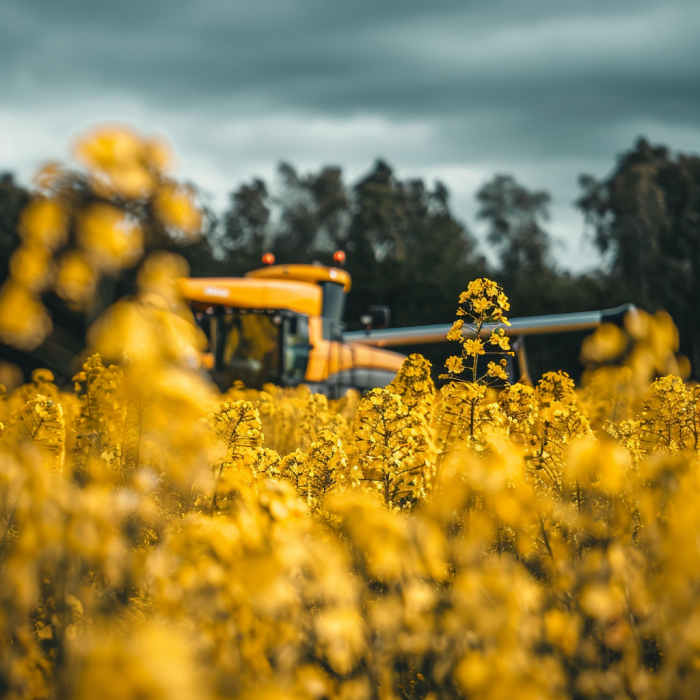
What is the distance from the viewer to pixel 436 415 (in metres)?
3.33

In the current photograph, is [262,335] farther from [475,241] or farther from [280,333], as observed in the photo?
[475,241]

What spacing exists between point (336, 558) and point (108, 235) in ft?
2.71

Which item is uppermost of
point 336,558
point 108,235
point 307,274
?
point 307,274

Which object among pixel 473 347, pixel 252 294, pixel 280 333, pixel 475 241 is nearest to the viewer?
pixel 473 347

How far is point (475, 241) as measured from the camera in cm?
4531

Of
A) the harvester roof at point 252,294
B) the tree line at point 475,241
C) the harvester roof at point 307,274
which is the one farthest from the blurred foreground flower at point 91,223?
the tree line at point 475,241

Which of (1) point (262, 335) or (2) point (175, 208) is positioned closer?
(2) point (175, 208)

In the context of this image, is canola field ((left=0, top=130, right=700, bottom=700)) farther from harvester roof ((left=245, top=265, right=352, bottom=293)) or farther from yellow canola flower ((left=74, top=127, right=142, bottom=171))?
harvester roof ((left=245, top=265, right=352, bottom=293))

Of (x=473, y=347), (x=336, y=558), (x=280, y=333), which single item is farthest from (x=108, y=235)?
(x=280, y=333)

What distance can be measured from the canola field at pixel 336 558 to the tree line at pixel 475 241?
13.1 meters

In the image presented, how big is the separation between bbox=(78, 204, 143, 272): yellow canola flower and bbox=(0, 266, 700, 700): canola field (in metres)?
0.08

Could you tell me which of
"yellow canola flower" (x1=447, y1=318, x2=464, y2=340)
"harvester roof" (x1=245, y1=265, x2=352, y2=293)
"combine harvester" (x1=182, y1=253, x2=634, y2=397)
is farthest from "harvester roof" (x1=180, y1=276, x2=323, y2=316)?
"yellow canola flower" (x1=447, y1=318, x2=464, y2=340)

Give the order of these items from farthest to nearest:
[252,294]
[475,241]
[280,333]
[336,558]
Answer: [475,241], [252,294], [280,333], [336,558]

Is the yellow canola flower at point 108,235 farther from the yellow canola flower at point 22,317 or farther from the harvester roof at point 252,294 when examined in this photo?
the harvester roof at point 252,294
